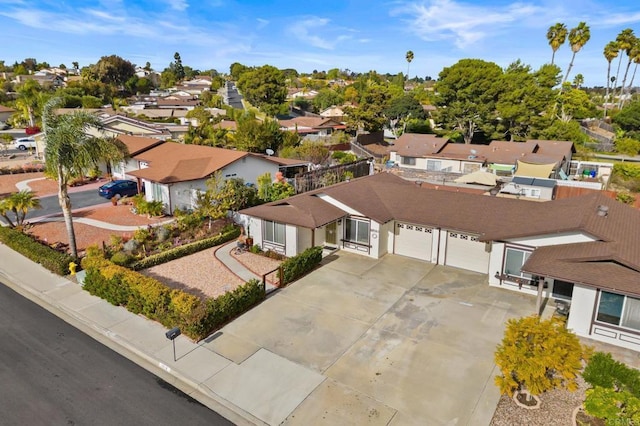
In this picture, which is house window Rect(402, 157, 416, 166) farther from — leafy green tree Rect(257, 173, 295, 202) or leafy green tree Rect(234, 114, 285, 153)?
leafy green tree Rect(257, 173, 295, 202)

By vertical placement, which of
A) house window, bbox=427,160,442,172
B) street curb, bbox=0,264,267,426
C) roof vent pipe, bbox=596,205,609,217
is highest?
roof vent pipe, bbox=596,205,609,217

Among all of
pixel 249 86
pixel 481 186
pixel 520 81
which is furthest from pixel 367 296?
pixel 249 86

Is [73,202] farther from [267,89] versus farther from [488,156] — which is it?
[267,89]

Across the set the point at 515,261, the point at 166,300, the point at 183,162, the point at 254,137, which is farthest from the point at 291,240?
the point at 254,137

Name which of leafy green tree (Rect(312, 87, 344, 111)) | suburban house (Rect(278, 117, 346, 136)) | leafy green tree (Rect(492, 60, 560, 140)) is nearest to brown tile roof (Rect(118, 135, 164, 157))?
suburban house (Rect(278, 117, 346, 136))

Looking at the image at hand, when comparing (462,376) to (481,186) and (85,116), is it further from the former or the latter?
(481,186)

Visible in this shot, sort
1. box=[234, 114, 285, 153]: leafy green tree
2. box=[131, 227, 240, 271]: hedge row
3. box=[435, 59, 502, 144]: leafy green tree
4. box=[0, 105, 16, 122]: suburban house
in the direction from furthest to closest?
box=[0, 105, 16, 122]: suburban house, box=[435, 59, 502, 144]: leafy green tree, box=[234, 114, 285, 153]: leafy green tree, box=[131, 227, 240, 271]: hedge row

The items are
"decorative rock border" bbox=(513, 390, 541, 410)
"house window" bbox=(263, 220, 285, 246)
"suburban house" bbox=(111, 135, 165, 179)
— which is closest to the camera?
"decorative rock border" bbox=(513, 390, 541, 410)
